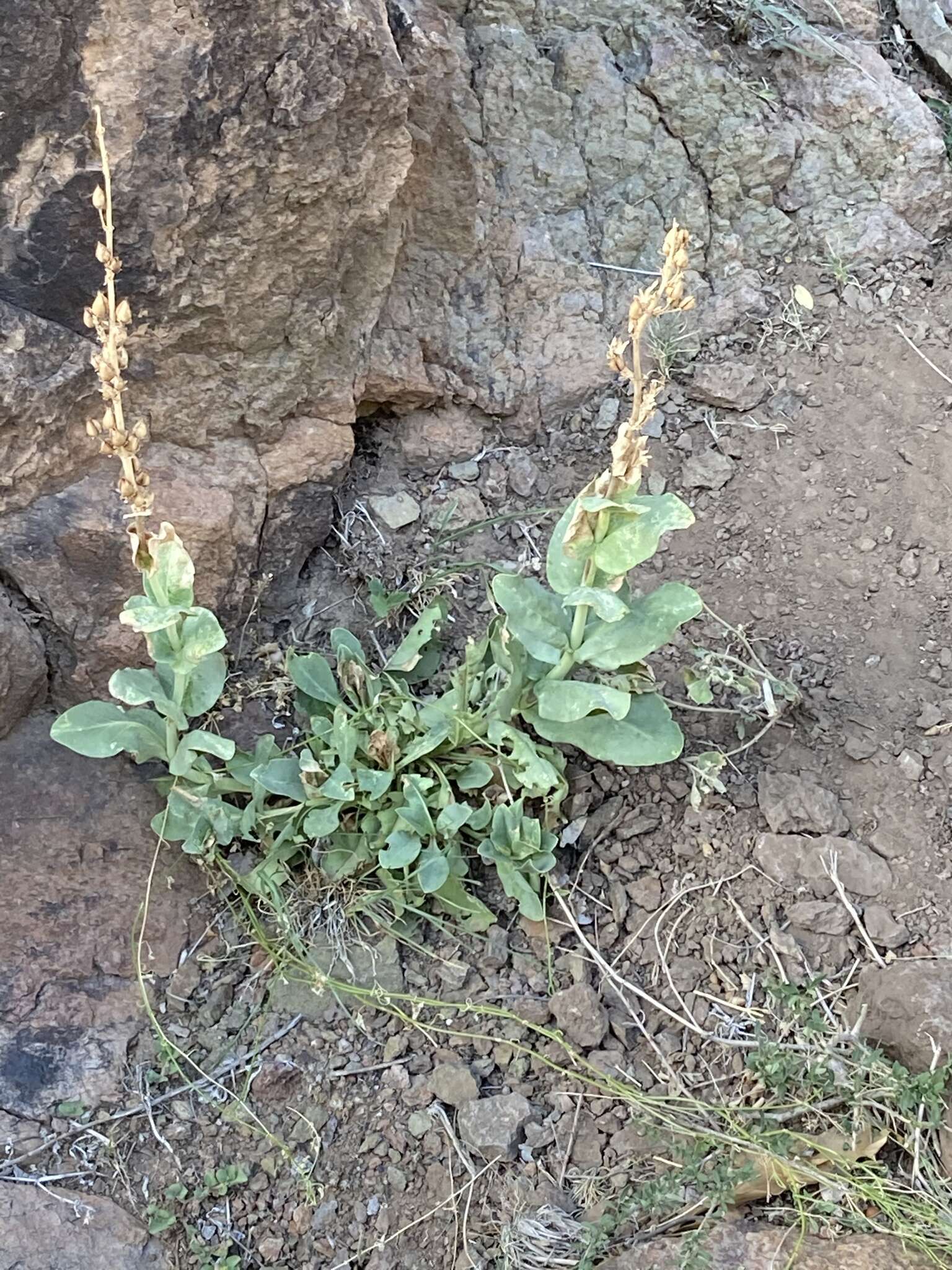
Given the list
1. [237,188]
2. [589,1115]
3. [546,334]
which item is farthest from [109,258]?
[589,1115]

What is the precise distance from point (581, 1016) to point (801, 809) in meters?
0.69

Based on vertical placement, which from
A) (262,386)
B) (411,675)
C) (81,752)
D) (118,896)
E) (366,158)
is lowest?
(118,896)

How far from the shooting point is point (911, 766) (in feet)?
8.68

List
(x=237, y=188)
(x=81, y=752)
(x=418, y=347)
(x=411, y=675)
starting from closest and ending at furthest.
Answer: (x=81, y=752), (x=237, y=188), (x=411, y=675), (x=418, y=347)

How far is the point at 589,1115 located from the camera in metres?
2.32

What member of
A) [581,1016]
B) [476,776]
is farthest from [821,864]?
[476,776]

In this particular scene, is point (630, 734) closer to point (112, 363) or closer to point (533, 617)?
point (533, 617)

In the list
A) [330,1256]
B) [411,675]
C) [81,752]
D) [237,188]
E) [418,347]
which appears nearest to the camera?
[330,1256]

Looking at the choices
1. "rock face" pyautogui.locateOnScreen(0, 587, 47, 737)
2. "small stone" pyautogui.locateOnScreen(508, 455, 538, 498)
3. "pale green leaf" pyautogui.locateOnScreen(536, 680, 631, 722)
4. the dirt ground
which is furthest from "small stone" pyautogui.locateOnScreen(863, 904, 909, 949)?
"rock face" pyautogui.locateOnScreen(0, 587, 47, 737)

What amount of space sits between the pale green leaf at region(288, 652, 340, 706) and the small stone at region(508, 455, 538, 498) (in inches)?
32.6

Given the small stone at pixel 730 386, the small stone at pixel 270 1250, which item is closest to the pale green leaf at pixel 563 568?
the small stone at pixel 730 386

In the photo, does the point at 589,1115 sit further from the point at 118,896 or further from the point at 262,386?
the point at 262,386

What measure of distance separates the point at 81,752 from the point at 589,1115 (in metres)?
1.30

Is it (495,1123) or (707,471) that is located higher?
(707,471)
